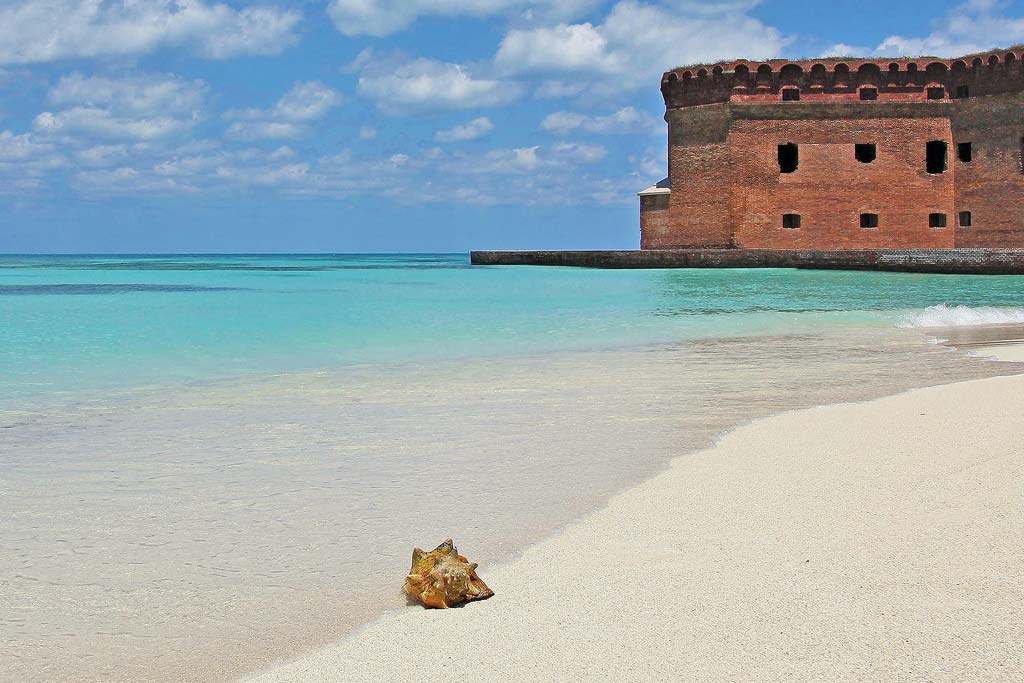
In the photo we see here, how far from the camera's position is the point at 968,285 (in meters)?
21.4

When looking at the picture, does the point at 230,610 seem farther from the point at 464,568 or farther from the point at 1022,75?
the point at 1022,75

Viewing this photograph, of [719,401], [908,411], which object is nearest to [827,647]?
[908,411]

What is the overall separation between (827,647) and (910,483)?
1599 mm

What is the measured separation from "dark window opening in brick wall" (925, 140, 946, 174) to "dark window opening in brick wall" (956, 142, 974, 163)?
1.54 ft

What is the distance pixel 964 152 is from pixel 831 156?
3.94 m

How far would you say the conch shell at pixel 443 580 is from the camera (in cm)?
257

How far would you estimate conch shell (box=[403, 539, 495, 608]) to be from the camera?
2.57 metres

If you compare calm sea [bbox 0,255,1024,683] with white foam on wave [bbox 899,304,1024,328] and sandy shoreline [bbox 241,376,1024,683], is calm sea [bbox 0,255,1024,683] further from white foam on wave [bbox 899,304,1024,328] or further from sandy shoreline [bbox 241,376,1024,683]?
sandy shoreline [bbox 241,376,1024,683]

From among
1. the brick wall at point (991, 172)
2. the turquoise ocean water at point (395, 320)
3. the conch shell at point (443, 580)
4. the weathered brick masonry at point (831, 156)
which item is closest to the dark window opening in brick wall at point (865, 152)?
the weathered brick masonry at point (831, 156)

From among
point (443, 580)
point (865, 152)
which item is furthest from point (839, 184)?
point (443, 580)

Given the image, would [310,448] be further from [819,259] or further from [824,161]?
[824,161]

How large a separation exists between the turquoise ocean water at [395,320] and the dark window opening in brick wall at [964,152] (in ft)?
24.2

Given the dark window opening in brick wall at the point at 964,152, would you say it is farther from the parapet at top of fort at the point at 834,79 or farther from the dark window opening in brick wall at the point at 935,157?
the parapet at top of fort at the point at 834,79

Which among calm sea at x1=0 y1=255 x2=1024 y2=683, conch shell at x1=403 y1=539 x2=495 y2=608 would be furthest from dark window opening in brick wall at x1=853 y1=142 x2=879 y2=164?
conch shell at x1=403 y1=539 x2=495 y2=608
